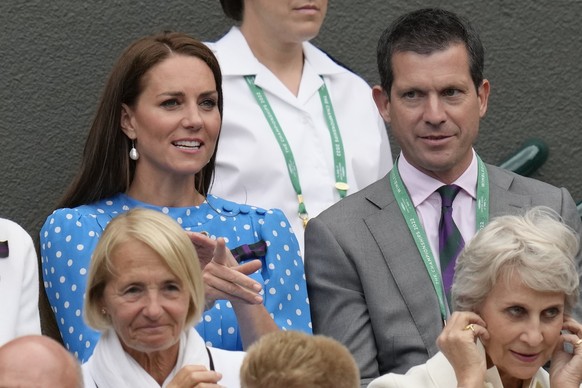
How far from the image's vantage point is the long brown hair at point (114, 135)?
5055 millimetres

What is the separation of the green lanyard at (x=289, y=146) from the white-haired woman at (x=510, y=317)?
114cm

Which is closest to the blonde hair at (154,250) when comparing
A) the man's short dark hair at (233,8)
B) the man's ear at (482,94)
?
the man's ear at (482,94)

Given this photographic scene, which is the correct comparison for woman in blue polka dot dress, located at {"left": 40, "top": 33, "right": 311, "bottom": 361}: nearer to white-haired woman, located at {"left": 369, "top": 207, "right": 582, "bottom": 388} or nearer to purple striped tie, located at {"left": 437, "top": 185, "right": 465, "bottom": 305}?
purple striped tie, located at {"left": 437, "top": 185, "right": 465, "bottom": 305}

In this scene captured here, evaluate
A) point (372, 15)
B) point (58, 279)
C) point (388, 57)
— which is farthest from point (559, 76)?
point (58, 279)

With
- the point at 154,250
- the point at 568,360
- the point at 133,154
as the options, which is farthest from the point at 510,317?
the point at 133,154

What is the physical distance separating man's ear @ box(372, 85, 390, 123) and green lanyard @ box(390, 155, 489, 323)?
0.21 meters

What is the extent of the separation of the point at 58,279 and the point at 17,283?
0.23 meters

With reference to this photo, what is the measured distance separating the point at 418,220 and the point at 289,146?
2.32 ft

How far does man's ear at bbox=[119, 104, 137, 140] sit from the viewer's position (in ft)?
16.7

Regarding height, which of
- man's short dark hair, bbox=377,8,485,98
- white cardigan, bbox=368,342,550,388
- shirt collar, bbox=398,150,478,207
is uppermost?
man's short dark hair, bbox=377,8,485,98

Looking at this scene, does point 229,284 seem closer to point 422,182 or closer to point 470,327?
point 470,327

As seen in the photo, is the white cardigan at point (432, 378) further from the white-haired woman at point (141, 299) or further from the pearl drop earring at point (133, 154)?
the pearl drop earring at point (133, 154)

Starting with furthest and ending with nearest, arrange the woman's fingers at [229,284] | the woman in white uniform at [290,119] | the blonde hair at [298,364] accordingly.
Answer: the woman in white uniform at [290,119] → the woman's fingers at [229,284] → the blonde hair at [298,364]

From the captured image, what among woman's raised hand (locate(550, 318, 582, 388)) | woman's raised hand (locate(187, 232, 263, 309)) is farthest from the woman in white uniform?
woman's raised hand (locate(550, 318, 582, 388))
